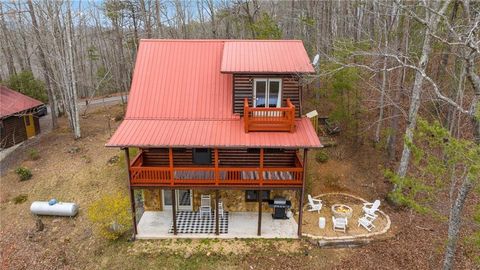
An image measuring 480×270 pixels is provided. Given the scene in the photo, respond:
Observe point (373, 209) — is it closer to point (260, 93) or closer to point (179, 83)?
point (260, 93)

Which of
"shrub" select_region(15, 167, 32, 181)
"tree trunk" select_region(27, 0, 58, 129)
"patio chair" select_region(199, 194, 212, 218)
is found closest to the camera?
"patio chair" select_region(199, 194, 212, 218)

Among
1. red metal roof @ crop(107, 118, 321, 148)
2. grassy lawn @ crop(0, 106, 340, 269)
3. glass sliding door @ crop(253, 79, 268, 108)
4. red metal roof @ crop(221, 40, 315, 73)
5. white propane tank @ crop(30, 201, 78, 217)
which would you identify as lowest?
grassy lawn @ crop(0, 106, 340, 269)

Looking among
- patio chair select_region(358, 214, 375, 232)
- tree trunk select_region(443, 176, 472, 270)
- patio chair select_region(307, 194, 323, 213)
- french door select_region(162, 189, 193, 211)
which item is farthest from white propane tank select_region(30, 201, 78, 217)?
tree trunk select_region(443, 176, 472, 270)

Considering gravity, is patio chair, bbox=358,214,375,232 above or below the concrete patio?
above

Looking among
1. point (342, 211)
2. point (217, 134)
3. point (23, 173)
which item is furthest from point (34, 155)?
point (342, 211)

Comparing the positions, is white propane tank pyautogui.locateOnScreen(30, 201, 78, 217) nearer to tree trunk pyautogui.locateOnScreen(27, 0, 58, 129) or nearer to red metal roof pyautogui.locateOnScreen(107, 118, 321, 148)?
red metal roof pyautogui.locateOnScreen(107, 118, 321, 148)

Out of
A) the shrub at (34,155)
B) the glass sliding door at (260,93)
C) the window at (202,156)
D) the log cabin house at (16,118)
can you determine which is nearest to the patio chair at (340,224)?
the glass sliding door at (260,93)

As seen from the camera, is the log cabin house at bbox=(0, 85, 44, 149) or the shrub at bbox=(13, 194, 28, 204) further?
the log cabin house at bbox=(0, 85, 44, 149)
